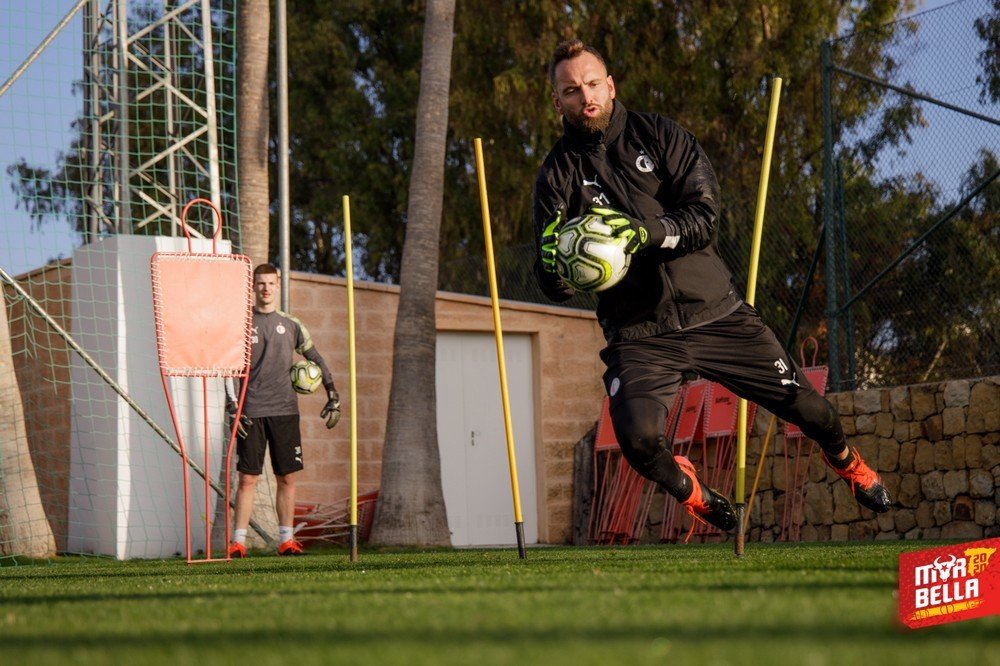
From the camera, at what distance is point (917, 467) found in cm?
1127

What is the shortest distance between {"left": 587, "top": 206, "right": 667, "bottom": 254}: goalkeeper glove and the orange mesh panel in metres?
3.66

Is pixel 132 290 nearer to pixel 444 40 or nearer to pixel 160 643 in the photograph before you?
pixel 444 40

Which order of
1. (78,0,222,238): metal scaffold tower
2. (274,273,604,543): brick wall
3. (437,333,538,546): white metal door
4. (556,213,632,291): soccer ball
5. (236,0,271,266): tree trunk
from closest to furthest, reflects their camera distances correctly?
1. (556,213,632,291): soccer ball
2. (78,0,222,238): metal scaffold tower
3. (236,0,271,266): tree trunk
4. (274,273,604,543): brick wall
5. (437,333,538,546): white metal door

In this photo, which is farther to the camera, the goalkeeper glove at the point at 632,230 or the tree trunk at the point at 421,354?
the tree trunk at the point at 421,354

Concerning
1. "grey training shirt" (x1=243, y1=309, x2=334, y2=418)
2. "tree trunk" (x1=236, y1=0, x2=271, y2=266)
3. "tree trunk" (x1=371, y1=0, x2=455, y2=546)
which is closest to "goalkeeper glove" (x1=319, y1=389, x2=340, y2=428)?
"grey training shirt" (x1=243, y1=309, x2=334, y2=418)

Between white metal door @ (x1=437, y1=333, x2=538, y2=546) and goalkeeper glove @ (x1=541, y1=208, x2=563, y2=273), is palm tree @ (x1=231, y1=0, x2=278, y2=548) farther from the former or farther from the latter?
goalkeeper glove @ (x1=541, y1=208, x2=563, y2=273)

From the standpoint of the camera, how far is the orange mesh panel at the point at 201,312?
8.43m

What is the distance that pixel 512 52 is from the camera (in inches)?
761

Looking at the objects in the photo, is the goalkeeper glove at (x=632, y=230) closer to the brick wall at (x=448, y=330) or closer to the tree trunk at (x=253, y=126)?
the tree trunk at (x=253, y=126)

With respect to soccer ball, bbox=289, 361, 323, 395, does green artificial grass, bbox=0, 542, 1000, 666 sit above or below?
below

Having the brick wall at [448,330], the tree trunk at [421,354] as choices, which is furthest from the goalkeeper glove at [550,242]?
the brick wall at [448,330]

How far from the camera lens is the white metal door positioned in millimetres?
16031

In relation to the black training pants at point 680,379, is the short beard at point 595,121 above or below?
above

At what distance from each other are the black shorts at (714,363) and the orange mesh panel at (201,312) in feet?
10.8
